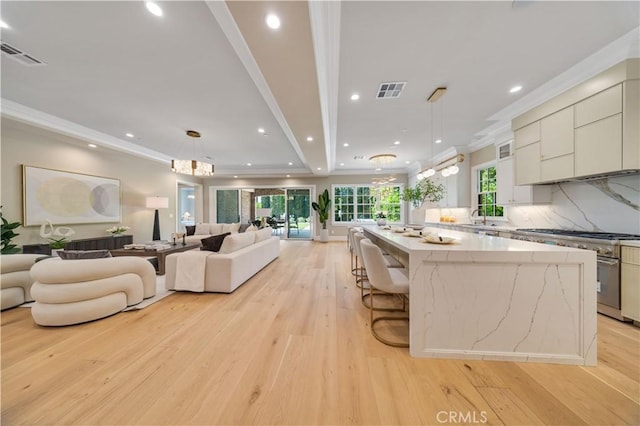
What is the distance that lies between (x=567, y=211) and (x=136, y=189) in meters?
9.20

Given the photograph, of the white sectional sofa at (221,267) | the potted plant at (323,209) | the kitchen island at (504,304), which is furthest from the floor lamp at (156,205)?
the kitchen island at (504,304)

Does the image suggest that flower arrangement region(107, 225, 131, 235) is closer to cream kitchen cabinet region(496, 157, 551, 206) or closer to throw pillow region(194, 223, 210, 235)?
throw pillow region(194, 223, 210, 235)

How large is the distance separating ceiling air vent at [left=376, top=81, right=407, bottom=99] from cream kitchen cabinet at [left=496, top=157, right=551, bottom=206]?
2.56 metres

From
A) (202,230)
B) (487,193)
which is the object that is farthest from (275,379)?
(202,230)

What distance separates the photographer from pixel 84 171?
15.8 ft

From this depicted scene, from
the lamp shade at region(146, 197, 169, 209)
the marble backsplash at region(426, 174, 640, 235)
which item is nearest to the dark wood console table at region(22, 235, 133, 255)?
the lamp shade at region(146, 197, 169, 209)

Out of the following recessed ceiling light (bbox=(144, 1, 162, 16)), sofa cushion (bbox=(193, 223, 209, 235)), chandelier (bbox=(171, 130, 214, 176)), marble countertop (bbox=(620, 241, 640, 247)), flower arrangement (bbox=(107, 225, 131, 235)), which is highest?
recessed ceiling light (bbox=(144, 1, 162, 16))

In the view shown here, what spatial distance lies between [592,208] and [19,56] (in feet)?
23.4

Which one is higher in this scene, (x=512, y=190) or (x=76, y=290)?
(x=512, y=190)

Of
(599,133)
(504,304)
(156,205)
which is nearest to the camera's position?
(504,304)

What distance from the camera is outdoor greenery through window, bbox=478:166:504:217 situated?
A: 4.77 metres

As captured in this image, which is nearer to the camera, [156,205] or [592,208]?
[592,208]

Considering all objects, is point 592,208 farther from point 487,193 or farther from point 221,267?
point 221,267

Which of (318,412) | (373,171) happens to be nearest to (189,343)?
(318,412)
